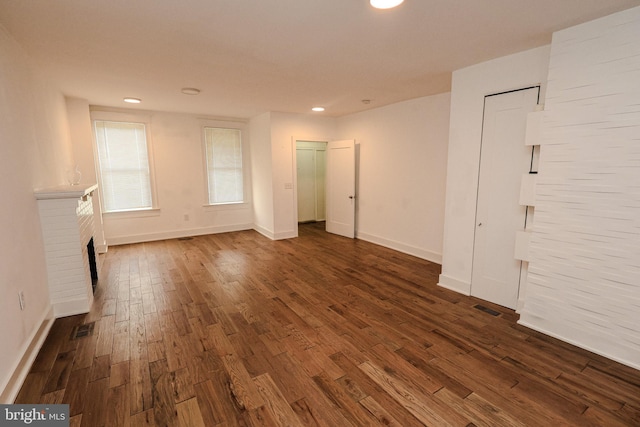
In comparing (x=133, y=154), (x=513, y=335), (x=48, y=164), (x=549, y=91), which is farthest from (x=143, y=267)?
(x=549, y=91)

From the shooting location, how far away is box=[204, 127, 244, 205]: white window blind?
6164mm

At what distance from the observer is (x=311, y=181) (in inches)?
Answer: 305

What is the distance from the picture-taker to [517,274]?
2.92m

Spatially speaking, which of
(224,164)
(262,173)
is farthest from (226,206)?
(262,173)

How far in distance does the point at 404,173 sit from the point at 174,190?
14.7ft

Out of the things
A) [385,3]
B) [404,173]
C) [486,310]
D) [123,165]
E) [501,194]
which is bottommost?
[486,310]

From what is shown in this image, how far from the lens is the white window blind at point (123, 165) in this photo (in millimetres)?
5211

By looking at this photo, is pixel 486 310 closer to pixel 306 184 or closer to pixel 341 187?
pixel 341 187

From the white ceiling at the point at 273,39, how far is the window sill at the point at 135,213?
2.30 meters

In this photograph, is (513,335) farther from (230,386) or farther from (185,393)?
(185,393)

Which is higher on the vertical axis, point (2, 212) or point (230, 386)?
point (2, 212)

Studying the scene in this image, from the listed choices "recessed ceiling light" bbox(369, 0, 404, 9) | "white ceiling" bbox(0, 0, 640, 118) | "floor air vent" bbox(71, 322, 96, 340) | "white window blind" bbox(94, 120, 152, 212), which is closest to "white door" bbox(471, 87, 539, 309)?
"white ceiling" bbox(0, 0, 640, 118)

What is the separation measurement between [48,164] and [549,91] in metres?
4.97

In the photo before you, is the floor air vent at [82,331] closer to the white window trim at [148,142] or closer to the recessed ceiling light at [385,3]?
the white window trim at [148,142]
